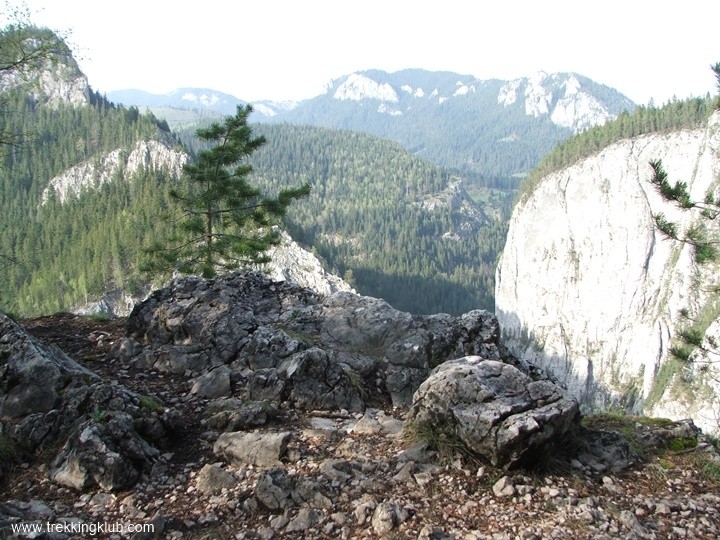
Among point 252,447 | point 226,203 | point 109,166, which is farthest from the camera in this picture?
point 109,166

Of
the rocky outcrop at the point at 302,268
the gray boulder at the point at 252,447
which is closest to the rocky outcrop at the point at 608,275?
the rocky outcrop at the point at 302,268

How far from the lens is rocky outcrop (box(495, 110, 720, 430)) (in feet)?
409

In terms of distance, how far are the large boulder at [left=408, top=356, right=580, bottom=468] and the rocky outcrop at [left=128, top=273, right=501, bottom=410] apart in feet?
6.90

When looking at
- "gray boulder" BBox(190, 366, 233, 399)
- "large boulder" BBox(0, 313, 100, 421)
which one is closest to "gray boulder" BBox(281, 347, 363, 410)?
"gray boulder" BBox(190, 366, 233, 399)

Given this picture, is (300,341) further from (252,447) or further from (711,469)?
(711,469)

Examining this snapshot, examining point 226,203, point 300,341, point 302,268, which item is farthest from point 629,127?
point 300,341

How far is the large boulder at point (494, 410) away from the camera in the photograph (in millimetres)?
7297

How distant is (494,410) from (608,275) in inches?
5855

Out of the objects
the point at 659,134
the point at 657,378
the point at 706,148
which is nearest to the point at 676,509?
the point at 657,378

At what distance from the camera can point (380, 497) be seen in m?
6.97

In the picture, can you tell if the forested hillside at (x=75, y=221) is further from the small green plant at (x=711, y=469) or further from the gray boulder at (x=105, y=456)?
the small green plant at (x=711, y=469)

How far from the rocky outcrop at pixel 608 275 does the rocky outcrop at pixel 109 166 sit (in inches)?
4426

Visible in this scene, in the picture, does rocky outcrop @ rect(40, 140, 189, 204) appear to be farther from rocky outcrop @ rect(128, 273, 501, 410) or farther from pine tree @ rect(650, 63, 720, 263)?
pine tree @ rect(650, 63, 720, 263)

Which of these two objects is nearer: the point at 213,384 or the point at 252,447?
the point at 252,447
